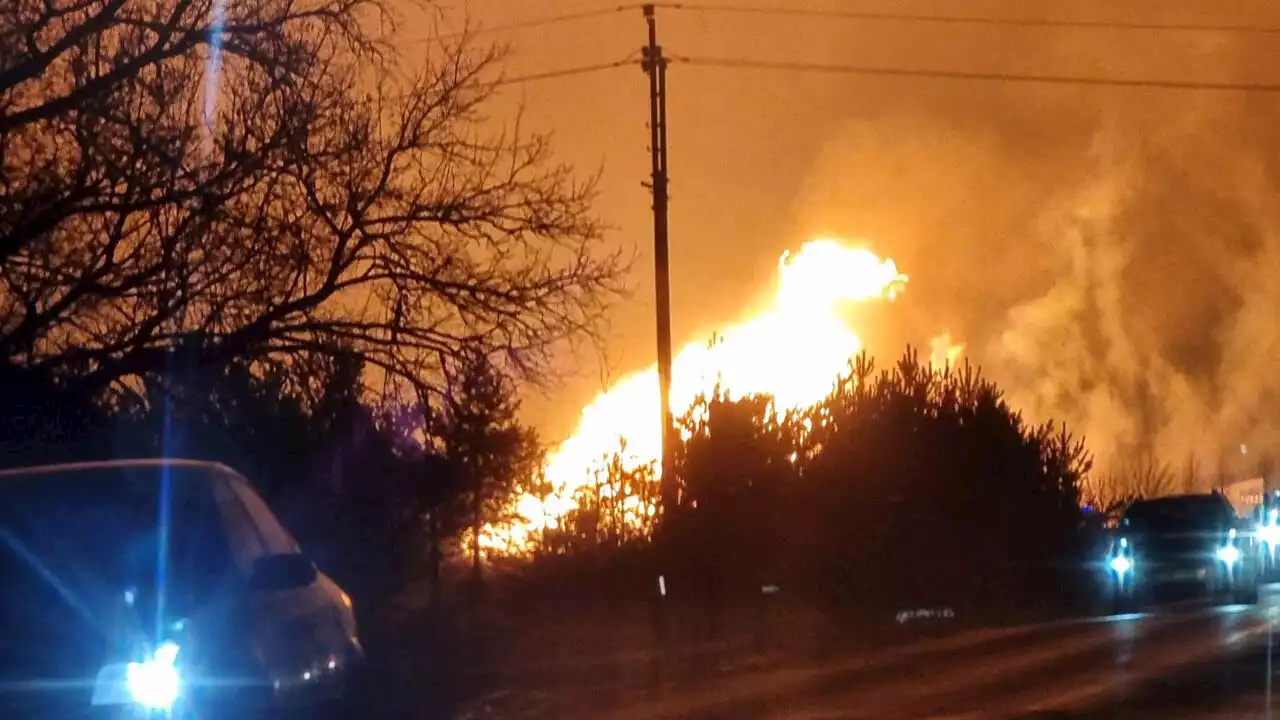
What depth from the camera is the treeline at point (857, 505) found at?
1057 inches

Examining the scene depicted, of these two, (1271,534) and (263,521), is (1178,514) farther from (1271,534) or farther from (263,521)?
(263,521)

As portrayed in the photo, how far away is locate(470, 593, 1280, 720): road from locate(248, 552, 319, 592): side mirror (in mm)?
5069

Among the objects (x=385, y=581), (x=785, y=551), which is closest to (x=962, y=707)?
(x=385, y=581)

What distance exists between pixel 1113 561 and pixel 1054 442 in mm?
5583

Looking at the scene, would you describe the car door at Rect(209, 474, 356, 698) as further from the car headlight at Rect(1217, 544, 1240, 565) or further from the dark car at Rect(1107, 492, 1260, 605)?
the dark car at Rect(1107, 492, 1260, 605)

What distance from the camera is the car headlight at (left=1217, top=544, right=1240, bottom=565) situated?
26.3 metres

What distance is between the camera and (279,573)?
8062 mm

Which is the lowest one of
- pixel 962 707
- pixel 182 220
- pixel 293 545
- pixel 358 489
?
pixel 962 707

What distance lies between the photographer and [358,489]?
23266 millimetres

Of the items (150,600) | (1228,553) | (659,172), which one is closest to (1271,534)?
(1228,553)

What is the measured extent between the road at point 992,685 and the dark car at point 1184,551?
6186 millimetres

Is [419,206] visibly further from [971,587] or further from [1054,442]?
[1054,442]

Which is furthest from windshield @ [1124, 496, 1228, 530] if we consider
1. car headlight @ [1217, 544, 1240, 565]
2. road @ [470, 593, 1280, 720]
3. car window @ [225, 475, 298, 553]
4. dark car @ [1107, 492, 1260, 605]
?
car window @ [225, 475, 298, 553]

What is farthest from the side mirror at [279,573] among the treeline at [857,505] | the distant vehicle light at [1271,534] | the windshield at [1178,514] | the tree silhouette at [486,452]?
the distant vehicle light at [1271,534]
